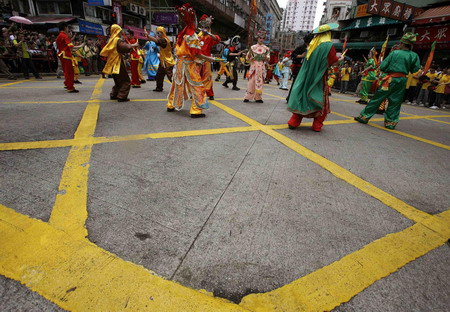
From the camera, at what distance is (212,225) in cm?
159

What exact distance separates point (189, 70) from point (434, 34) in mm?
18863

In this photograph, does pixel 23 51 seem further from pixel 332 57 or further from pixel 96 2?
pixel 96 2

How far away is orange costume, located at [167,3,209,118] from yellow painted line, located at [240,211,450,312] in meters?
3.54

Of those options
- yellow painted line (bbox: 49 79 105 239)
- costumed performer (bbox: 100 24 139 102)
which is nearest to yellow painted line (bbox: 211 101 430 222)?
yellow painted line (bbox: 49 79 105 239)

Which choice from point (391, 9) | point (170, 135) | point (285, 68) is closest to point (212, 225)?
point (170, 135)

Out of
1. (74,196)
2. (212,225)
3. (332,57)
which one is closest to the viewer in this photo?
(212,225)

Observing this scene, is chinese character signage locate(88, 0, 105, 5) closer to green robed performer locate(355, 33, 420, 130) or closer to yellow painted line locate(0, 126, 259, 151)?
yellow painted line locate(0, 126, 259, 151)

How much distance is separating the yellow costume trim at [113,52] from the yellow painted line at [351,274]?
18.4ft

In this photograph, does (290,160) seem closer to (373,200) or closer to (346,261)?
(373,200)

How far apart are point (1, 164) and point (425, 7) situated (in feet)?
75.4

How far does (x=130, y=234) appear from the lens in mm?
1456

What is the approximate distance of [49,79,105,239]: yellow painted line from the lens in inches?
58.3

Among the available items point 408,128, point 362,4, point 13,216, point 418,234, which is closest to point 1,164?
point 13,216

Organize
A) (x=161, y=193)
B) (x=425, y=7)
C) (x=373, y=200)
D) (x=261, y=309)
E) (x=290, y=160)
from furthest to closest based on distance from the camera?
1. (x=425, y=7)
2. (x=290, y=160)
3. (x=373, y=200)
4. (x=161, y=193)
5. (x=261, y=309)
